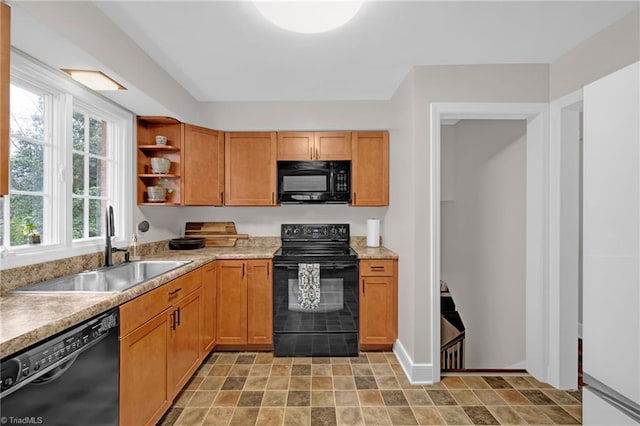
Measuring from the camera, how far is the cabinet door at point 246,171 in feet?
11.2

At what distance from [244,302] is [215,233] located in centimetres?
100

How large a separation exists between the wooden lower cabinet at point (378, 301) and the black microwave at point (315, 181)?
82cm

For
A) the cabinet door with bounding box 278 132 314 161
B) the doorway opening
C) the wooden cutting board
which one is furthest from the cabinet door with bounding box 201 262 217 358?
the doorway opening

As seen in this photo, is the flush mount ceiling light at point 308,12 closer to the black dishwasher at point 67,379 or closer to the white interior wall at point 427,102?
the white interior wall at point 427,102

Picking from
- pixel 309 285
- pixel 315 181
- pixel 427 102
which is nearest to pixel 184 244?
pixel 309 285

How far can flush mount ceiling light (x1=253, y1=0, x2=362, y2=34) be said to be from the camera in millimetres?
1484

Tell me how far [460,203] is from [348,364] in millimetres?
2181

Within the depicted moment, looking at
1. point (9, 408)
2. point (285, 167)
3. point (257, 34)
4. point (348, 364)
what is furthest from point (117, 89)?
point (348, 364)

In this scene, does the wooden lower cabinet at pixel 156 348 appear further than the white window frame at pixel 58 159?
No

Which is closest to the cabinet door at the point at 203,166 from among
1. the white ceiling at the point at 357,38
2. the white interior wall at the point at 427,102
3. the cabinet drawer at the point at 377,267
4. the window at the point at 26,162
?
the white ceiling at the point at 357,38

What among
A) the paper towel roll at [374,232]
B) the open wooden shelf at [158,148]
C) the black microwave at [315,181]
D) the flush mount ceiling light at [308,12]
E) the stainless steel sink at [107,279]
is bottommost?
the stainless steel sink at [107,279]

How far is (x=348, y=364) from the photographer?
2.80 m

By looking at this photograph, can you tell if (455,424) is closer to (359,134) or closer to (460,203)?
(460,203)

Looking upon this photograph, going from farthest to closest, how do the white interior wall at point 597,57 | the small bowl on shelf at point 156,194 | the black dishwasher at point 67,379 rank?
the small bowl on shelf at point 156,194 < the white interior wall at point 597,57 < the black dishwasher at point 67,379
